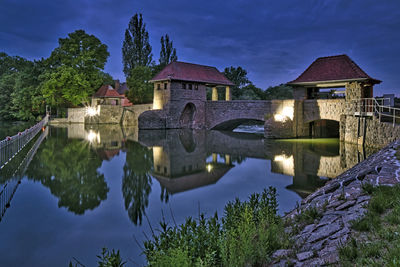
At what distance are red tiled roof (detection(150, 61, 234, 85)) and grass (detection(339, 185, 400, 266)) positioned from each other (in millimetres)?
27053

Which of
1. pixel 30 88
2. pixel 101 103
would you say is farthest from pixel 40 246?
pixel 30 88

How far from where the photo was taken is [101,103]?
40.8 meters

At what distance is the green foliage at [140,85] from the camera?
39.1m

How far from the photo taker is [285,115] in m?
23.0

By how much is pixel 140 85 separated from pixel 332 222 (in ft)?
122

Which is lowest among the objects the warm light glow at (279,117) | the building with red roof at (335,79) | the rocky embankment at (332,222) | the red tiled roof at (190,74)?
the rocky embankment at (332,222)

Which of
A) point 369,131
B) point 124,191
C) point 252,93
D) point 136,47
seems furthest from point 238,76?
point 124,191

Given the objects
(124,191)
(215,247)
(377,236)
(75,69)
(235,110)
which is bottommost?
(124,191)

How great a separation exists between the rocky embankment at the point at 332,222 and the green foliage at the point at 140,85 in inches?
1402

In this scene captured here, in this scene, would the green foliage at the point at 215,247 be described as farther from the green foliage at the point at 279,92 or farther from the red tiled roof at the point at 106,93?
the green foliage at the point at 279,92

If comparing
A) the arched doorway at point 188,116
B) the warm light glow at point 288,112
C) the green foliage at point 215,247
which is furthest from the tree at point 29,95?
the green foliage at point 215,247

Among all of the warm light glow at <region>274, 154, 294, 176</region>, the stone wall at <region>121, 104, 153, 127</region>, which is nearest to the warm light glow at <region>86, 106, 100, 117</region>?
the stone wall at <region>121, 104, 153, 127</region>

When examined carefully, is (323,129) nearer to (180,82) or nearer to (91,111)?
(180,82)

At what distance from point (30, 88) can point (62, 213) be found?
142 ft
